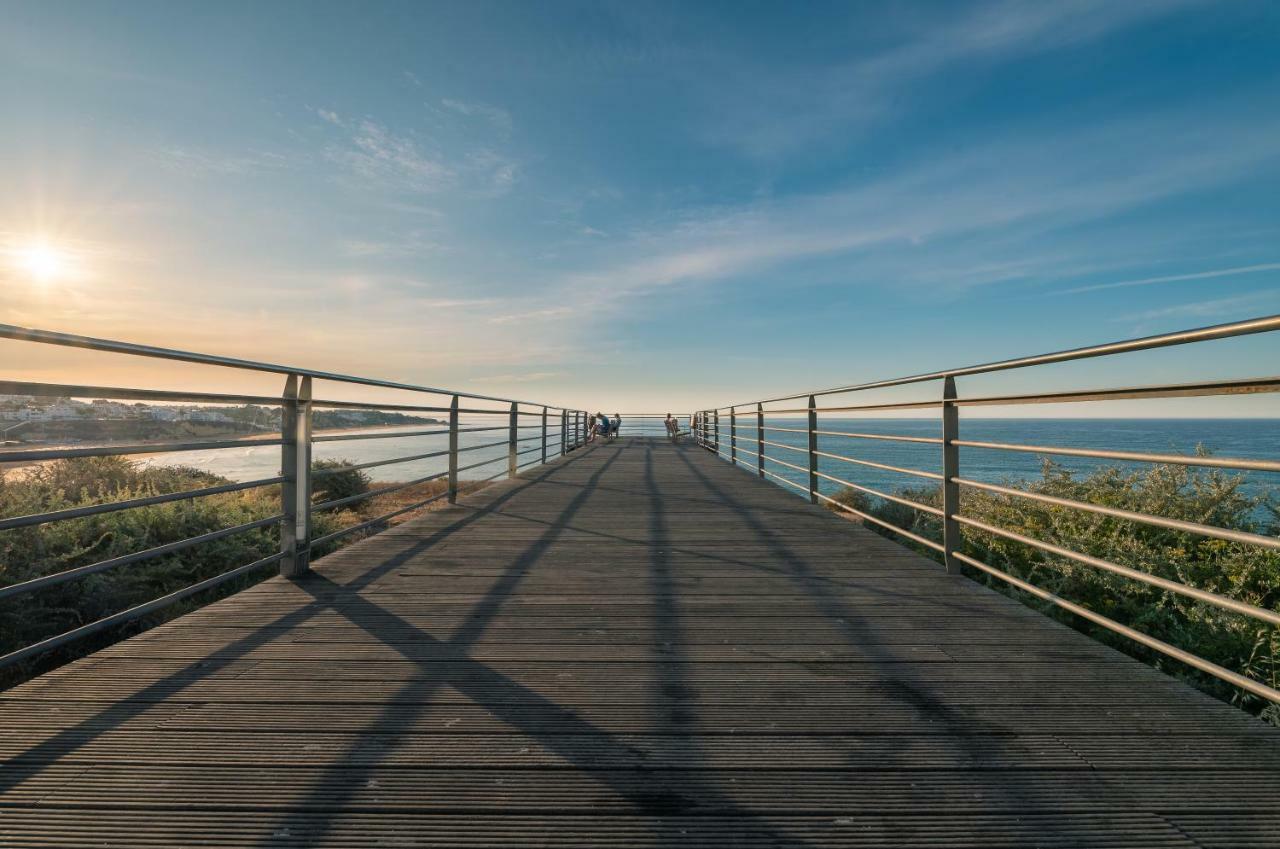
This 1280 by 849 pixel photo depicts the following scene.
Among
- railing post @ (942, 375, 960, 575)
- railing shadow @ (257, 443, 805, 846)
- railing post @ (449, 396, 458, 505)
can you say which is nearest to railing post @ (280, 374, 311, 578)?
railing shadow @ (257, 443, 805, 846)

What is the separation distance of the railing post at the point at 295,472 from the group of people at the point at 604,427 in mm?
16061

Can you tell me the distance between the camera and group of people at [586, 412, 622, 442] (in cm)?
1958

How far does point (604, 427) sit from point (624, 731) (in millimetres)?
20124

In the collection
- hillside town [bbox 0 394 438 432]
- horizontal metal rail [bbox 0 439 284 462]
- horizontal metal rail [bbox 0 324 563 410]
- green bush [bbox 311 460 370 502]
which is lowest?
green bush [bbox 311 460 370 502]

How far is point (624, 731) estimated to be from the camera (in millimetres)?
1396

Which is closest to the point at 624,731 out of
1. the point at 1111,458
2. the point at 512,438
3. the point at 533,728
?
the point at 533,728

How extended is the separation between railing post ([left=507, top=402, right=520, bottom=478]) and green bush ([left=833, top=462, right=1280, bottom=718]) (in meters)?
4.64

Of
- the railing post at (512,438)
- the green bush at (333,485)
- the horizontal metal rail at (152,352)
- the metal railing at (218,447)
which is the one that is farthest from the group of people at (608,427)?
the horizontal metal rail at (152,352)

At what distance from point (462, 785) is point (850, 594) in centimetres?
184

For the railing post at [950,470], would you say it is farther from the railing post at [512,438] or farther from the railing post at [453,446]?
the railing post at [512,438]

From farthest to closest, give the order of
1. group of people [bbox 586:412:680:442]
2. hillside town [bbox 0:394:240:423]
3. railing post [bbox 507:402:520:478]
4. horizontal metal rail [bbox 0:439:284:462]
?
group of people [bbox 586:412:680:442] → railing post [bbox 507:402:520:478] → hillside town [bbox 0:394:240:423] → horizontal metal rail [bbox 0:439:284:462]

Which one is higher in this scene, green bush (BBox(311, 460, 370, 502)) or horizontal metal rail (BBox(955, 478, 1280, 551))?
horizontal metal rail (BBox(955, 478, 1280, 551))

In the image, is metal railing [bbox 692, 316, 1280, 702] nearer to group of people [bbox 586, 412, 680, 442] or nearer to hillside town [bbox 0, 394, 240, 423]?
hillside town [bbox 0, 394, 240, 423]

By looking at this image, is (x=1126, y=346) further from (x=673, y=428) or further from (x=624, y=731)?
(x=673, y=428)
